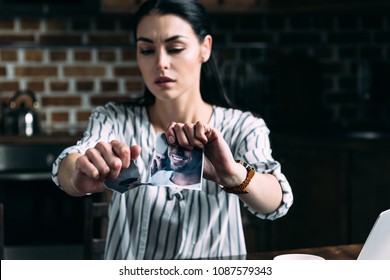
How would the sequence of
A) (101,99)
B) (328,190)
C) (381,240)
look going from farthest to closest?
(101,99) → (328,190) → (381,240)

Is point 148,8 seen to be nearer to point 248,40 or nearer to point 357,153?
point 357,153

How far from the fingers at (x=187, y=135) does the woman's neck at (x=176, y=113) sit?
459 millimetres

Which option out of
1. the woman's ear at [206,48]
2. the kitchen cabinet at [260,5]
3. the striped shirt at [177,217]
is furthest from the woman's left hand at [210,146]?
the kitchen cabinet at [260,5]

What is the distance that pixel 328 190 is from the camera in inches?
103

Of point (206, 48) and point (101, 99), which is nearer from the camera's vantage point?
point (206, 48)

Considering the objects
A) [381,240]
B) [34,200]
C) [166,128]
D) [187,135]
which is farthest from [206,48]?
[34,200]

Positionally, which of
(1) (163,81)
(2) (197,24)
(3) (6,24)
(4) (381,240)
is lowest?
(4) (381,240)

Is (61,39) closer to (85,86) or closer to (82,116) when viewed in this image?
(85,86)

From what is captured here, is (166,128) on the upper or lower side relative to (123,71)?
lower

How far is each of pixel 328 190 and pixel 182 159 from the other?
169 cm

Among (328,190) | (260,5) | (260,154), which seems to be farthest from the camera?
(260,5)

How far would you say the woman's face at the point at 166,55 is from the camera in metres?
1.38

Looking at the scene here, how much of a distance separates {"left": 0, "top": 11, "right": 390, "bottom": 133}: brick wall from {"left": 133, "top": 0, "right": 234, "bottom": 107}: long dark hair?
1608mm
